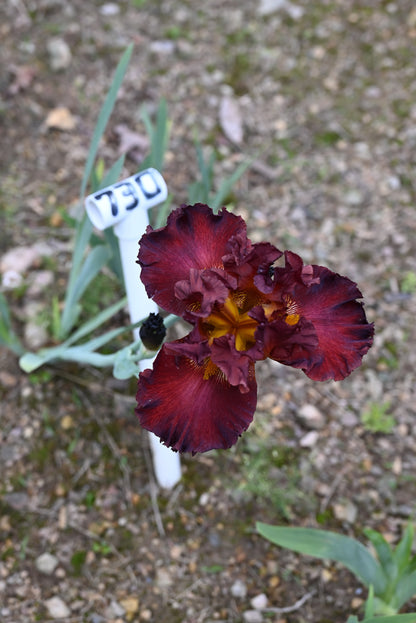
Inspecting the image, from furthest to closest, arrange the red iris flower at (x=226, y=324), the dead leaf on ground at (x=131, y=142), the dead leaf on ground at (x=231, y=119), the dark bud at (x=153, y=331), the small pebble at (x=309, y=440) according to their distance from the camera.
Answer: the dead leaf on ground at (x=231, y=119)
the dead leaf on ground at (x=131, y=142)
the small pebble at (x=309, y=440)
the dark bud at (x=153, y=331)
the red iris flower at (x=226, y=324)

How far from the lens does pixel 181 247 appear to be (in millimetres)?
1090

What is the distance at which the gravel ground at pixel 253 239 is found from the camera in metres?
1.72

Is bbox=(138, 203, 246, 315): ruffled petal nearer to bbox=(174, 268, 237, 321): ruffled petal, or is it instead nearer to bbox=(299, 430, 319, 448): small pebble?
bbox=(174, 268, 237, 321): ruffled petal

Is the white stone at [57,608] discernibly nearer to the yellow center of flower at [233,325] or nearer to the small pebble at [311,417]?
the small pebble at [311,417]

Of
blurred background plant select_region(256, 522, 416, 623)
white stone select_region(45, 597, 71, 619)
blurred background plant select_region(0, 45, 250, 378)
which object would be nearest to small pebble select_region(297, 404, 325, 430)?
blurred background plant select_region(256, 522, 416, 623)

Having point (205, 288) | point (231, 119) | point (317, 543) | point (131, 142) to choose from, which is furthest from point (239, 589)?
point (231, 119)

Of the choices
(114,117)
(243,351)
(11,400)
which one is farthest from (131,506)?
(114,117)

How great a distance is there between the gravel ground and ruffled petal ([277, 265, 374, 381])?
35.1 inches

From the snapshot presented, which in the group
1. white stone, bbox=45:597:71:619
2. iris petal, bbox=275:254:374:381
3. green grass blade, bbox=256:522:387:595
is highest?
iris petal, bbox=275:254:374:381

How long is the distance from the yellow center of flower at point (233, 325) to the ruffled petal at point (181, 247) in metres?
0.06

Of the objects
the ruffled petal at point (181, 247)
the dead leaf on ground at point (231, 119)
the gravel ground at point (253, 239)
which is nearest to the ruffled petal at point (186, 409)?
the ruffled petal at point (181, 247)

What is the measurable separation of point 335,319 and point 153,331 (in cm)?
33

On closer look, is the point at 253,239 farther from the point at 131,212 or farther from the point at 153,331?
the point at 153,331

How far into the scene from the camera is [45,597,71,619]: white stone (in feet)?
5.35
